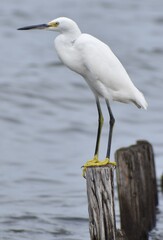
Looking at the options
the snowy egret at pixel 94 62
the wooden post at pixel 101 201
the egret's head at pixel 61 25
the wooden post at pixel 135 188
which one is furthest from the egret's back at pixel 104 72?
the wooden post at pixel 135 188

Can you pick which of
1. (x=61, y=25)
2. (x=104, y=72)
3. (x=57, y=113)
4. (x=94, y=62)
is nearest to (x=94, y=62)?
(x=94, y=62)

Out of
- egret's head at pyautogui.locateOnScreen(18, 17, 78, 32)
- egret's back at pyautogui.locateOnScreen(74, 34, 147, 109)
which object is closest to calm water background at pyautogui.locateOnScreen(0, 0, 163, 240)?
egret's back at pyautogui.locateOnScreen(74, 34, 147, 109)

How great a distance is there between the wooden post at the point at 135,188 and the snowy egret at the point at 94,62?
3.85 feet

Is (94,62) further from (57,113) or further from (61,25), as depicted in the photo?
(57,113)

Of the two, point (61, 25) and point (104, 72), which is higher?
point (61, 25)

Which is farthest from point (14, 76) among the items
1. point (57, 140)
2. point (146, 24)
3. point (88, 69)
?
point (88, 69)

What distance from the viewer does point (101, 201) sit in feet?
23.7

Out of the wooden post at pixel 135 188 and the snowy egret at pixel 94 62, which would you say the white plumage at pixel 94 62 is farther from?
the wooden post at pixel 135 188

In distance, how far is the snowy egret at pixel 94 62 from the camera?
7.66m

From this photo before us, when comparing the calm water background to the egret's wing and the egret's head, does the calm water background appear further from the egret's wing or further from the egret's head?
the egret's head

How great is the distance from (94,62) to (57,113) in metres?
10.0

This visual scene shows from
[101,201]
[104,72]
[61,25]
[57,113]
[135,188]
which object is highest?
[57,113]

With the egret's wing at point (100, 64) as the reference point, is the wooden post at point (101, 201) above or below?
below

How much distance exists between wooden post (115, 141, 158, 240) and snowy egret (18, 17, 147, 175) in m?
1.17
